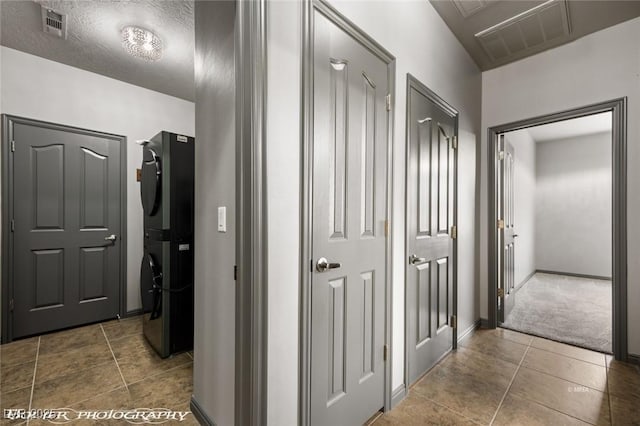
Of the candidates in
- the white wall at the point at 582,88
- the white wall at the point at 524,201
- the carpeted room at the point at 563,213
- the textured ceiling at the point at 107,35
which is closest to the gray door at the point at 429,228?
the white wall at the point at 582,88

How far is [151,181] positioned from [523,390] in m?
3.26

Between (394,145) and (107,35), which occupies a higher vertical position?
(107,35)

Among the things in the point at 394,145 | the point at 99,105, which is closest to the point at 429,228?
the point at 394,145

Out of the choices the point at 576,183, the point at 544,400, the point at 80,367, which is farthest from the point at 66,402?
the point at 576,183

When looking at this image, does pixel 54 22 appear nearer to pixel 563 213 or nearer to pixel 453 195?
pixel 453 195

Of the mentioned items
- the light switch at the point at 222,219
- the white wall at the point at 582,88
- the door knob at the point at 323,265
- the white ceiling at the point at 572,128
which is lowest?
the door knob at the point at 323,265

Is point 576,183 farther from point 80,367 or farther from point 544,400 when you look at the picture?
point 80,367

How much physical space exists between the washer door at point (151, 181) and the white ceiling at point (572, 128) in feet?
17.4

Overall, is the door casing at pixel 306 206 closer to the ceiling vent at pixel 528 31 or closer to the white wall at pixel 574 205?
the ceiling vent at pixel 528 31

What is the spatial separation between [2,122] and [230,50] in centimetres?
297

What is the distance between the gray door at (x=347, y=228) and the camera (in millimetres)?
1378

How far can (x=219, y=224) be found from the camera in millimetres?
1472

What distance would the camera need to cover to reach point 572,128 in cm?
507

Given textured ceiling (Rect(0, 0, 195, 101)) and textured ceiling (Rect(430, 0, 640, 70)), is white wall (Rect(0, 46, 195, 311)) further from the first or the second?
textured ceiling (Rect(430, 0, 640, 70))
